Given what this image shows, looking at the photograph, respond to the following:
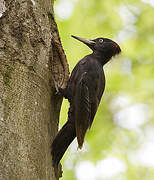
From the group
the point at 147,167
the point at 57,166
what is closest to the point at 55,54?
the point at 57,166

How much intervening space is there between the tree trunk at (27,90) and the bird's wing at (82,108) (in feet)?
1.06

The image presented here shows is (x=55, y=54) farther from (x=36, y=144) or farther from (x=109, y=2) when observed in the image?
(x=109, y=2)

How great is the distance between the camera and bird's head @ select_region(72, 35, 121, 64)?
16.1ft

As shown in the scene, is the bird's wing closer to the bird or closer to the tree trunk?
the bird

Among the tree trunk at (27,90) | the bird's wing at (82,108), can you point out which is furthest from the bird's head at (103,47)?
the tree trunk at (27,90)

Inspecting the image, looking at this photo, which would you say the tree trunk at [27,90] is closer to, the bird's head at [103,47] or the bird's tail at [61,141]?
the bird's tail at [61,141]

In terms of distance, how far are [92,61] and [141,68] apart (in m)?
1.45

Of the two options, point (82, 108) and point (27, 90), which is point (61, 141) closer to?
point (27, 90)

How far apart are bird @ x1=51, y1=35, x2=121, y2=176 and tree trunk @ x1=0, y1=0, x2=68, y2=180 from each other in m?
0.12

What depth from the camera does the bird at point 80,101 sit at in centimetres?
304

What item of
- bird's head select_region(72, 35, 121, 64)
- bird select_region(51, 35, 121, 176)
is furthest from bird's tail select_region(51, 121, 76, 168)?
bird's head select_region(72, 35, 121, 64)

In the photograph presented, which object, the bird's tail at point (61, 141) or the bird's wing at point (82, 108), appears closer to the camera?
the bird's tail at point (61, 141)

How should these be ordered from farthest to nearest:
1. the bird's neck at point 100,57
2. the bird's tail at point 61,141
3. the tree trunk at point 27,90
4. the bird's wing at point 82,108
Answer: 1. the bird's neck at point 100,57
2. the bird's wing at point 82,108
3. the bird's tail at point 61,141
4. the tree trunk at point 27,90

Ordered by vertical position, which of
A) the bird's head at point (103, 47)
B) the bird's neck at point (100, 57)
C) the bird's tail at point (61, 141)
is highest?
the bird's head at point (103, 47)
